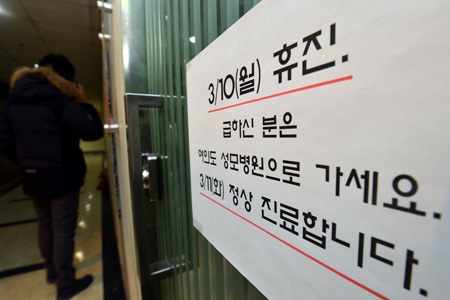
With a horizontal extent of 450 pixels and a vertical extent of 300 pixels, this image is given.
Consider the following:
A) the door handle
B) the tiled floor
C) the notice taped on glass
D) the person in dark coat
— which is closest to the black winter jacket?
the person in dark coat

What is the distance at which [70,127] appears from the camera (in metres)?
1.51

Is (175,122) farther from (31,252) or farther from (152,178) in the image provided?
(31,252)

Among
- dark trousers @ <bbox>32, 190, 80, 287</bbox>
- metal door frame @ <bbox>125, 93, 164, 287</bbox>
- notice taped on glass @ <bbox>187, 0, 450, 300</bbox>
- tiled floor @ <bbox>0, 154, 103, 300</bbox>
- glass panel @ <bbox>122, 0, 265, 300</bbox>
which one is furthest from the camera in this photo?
tiled floor @ <bbox>0, 154, 103, 300</bbox>

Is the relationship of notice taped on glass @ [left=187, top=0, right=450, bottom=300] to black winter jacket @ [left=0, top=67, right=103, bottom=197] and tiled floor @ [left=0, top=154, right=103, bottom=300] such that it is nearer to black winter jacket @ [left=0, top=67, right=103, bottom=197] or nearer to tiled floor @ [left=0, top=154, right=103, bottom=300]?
black winter jacket @ [left=0, top=67, right=103, bottom=197]

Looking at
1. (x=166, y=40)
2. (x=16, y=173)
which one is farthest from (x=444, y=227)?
(x=16, y=173)

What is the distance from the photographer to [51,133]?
4.80 ft

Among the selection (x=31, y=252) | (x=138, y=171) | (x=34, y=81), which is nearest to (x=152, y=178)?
(x=138, y=171)

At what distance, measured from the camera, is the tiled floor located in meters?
1.78

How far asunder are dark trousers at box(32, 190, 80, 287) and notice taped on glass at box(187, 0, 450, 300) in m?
1.82

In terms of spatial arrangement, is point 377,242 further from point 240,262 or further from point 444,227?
point 240,262

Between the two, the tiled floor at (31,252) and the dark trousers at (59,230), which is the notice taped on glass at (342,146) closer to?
the dark trousers at (59,230)

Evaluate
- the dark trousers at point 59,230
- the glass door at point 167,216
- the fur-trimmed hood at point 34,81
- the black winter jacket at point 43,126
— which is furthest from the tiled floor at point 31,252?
the fur-trimmed hood at point 34,81

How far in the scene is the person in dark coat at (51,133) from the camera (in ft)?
4.72

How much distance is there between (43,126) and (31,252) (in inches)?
72.0
